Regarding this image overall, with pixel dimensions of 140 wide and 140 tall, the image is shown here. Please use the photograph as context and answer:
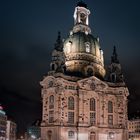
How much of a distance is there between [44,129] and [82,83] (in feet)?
50.7

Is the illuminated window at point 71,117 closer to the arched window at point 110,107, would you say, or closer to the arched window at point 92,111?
the arched window at point 92,111

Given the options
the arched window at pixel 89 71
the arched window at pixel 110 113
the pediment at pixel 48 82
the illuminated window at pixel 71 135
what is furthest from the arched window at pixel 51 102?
the arched window at pixel 110 113

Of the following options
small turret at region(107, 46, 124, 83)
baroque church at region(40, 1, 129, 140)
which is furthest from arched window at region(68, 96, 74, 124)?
small turret at region(107, 46, 124, 83)

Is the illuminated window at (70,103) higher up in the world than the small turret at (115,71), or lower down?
lower down

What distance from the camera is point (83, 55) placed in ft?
336

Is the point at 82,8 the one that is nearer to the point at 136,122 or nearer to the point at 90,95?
the point at 90,95

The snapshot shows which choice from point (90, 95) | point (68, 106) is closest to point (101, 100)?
point (90, 95)

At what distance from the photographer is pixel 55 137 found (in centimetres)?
8606

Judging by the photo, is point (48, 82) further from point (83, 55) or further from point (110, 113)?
point (110, 113)

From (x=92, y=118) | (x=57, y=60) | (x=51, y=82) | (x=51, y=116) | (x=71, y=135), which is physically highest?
(x=57, y=60)

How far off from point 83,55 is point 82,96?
14.4m

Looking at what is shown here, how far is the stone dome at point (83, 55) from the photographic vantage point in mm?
100062

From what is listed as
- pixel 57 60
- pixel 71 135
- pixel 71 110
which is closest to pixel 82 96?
pixel 71 110

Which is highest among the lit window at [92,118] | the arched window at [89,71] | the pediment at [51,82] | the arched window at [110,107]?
the arched window at [89,71]
